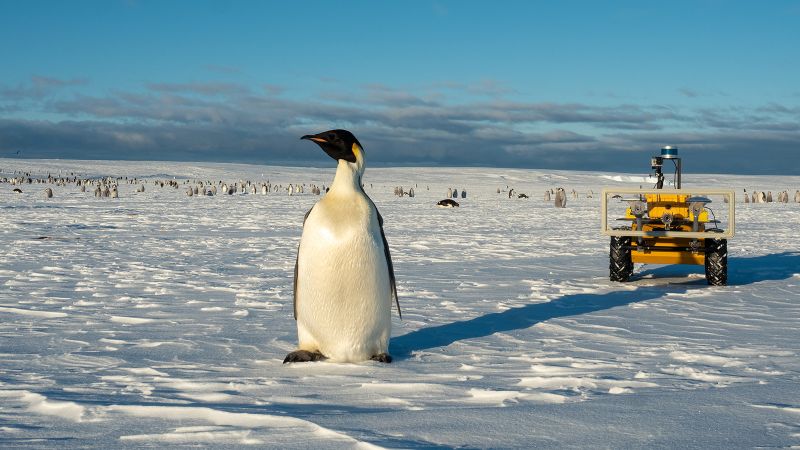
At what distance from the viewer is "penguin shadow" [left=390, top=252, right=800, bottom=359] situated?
261 inches

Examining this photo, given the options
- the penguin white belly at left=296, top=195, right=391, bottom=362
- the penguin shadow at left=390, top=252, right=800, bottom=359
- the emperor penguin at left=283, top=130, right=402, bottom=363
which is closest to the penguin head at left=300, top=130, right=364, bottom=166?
the emperor penguin at left=283, top=130, right=402, bottom=363

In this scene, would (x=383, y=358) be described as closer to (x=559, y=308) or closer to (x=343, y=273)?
(x=343, y=273)

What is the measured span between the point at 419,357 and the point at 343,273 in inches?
33.3

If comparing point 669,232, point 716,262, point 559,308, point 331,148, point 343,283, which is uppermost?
point 331,148

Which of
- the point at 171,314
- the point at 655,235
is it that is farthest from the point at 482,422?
the point at 655,235

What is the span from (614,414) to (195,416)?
1.96 m

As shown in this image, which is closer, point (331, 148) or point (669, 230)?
point (331, 148)

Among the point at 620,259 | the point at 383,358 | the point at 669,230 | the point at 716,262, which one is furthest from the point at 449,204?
the point at 383,358

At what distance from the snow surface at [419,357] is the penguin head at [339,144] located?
1.33m

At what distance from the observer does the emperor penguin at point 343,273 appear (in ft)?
17.9

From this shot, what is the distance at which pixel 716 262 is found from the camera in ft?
33.2

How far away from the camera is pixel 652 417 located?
409 cm

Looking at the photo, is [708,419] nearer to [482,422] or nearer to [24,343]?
[482,422]

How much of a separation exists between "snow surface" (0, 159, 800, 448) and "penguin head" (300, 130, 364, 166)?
133 centimetres
